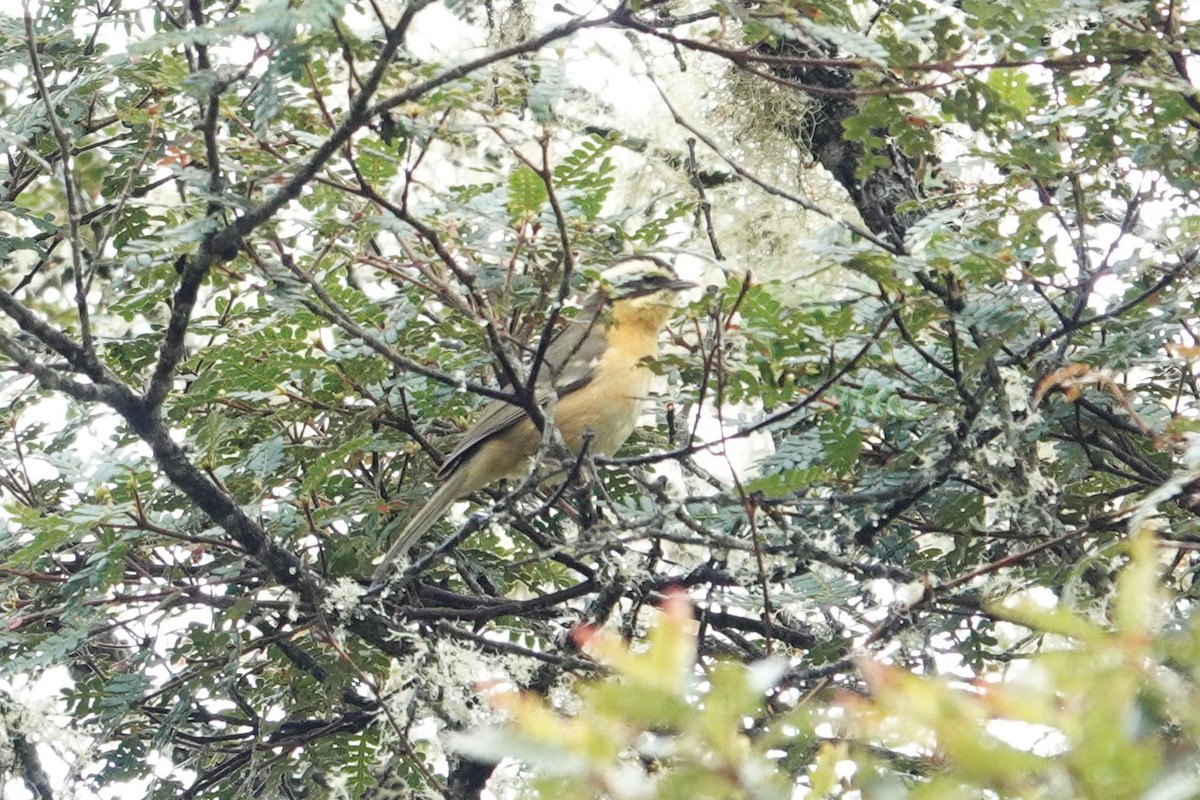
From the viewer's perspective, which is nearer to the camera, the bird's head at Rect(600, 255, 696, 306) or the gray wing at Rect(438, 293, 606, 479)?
the gray wing at Rect(438, 293, 606, 479)

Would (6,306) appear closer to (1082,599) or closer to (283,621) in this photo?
(283,621)

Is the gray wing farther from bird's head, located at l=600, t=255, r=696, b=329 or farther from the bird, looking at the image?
bird's head, located at l=600, t=255, r=696, b=329

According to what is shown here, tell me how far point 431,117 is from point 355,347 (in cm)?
75

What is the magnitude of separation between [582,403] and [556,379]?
3.75 feet

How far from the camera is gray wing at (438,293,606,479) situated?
140 inches

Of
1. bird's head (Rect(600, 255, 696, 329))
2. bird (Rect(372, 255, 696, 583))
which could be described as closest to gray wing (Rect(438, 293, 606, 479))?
bird (Rect(372, 255, 696, 583))

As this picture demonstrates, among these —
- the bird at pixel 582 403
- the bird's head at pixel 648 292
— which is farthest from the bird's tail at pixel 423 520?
the bird's head at pixel 648 292

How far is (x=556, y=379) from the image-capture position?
3.69m

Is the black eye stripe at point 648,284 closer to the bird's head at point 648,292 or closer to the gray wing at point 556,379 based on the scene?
the bird's head at point 648,292

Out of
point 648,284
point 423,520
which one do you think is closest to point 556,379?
point 423,520

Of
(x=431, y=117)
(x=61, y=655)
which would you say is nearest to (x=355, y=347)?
(x=431, y=117)

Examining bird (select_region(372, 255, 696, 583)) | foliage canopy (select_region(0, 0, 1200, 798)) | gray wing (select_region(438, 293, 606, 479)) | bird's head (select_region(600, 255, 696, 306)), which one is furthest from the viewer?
bird's head (select_region(600, 255, 696, 306))

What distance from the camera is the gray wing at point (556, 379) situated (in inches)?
140

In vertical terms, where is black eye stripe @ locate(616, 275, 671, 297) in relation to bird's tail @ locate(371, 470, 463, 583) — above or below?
above
